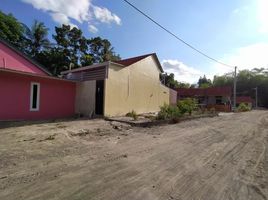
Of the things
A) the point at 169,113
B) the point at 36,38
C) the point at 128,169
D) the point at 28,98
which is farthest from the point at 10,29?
the point at 128,169

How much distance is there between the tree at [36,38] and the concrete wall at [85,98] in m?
21.5

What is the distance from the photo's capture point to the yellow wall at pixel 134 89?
14.2m

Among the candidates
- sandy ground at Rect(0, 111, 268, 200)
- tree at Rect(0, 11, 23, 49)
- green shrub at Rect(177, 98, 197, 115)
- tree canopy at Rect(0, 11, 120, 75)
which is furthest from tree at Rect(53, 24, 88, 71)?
sandy ground at Rect(0, 111, 268, 200)

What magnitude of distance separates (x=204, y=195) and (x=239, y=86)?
65.2 metres

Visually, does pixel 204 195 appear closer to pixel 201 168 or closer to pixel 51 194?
pixel 201 168

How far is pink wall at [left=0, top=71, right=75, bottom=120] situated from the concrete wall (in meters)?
0.36

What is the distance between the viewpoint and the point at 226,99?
3934cm

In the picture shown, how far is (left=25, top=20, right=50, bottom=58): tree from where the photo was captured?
3203cm

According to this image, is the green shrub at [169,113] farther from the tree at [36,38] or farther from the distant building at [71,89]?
the tree at [36,38]

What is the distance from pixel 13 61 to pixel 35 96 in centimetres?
453

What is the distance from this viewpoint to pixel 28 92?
1197cm

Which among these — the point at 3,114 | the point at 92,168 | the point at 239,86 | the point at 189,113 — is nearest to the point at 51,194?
the point at 92,168

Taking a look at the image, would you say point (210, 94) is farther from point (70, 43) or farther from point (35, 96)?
point (35, 96)

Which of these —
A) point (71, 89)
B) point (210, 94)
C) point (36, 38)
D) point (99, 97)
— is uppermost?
point (36, 38)
